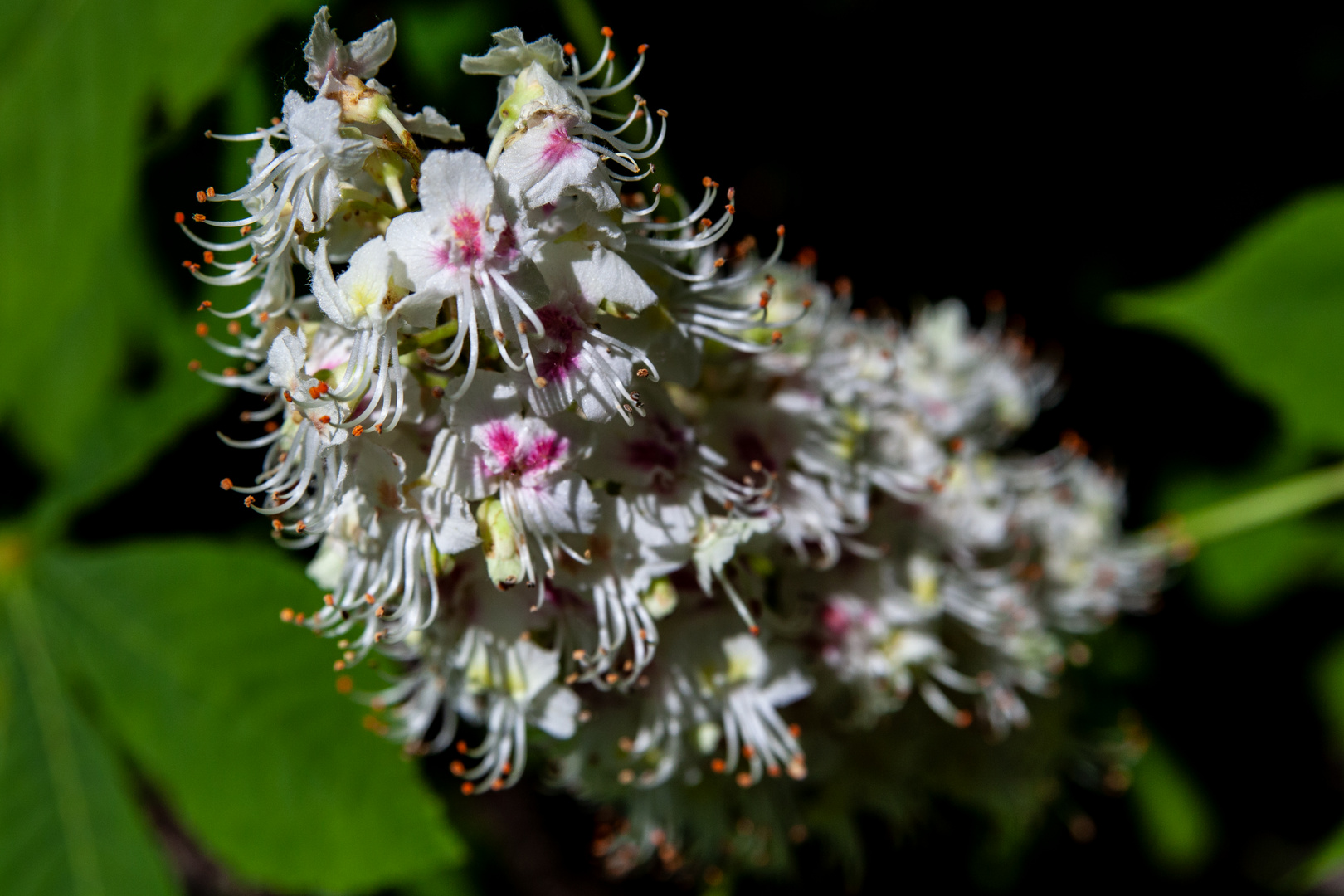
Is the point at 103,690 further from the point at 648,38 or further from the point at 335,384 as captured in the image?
the point at 648,38

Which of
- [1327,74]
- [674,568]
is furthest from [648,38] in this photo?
[1327,74]

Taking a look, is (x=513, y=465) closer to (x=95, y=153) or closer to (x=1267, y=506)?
(x=95, y=153)

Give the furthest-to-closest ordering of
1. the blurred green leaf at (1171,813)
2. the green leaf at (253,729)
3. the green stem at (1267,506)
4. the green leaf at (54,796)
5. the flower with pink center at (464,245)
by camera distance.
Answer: the blurred green leaf at (1171,813) < the green stem at (1267,506) < the green leaf at (54,796) < the green leaf at (253,729) < the flower with pink center at (464,245)

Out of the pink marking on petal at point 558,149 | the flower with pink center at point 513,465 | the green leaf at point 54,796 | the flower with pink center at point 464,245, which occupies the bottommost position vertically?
the green leaf at point 54,796

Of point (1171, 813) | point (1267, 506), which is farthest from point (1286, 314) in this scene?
point (1171, 813)

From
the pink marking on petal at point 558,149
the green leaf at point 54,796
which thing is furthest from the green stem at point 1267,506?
the green leaf at point 54,796

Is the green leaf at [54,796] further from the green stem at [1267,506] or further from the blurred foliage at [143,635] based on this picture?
the green stem at [1267,506]

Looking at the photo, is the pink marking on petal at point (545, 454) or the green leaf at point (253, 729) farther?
the green leaf at point (253, 729)
